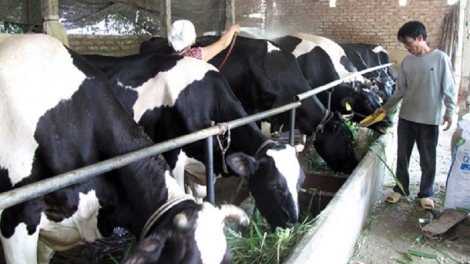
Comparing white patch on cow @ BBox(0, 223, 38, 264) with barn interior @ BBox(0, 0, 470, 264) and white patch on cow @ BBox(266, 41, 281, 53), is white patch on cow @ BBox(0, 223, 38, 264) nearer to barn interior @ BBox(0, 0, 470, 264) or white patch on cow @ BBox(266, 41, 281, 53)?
barn interior @ BBox(0, 0, 470, 264)

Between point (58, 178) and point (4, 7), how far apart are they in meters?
5.88

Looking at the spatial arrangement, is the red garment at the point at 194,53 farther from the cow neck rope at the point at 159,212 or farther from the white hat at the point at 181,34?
the cow neck rope at the point at 159,212

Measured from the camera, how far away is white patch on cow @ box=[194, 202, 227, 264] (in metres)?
1.63

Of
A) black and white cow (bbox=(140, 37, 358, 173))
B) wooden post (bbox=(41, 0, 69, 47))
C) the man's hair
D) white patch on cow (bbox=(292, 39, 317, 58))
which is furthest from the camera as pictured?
white patch on cow (bbox=(292, 39, 317, 58))

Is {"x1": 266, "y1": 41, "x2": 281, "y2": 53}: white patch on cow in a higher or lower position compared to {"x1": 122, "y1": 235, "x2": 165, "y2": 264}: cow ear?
higher

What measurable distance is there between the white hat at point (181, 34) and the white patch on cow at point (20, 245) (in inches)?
96.1

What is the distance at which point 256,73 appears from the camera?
5.05m

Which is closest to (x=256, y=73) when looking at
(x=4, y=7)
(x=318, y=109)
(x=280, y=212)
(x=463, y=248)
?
(x=318, y=109)

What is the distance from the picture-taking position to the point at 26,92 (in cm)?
225

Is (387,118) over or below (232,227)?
over

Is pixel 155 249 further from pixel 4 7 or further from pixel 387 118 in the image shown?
pixel 4 7

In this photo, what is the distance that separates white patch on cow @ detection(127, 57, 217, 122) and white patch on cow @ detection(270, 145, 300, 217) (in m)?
1.04

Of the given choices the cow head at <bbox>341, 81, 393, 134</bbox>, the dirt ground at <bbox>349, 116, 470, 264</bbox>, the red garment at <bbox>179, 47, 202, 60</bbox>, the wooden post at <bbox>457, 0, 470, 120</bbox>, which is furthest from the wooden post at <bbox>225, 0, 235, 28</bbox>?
the dirt ground at <bbox>349, 116, 470, 264</bbox>

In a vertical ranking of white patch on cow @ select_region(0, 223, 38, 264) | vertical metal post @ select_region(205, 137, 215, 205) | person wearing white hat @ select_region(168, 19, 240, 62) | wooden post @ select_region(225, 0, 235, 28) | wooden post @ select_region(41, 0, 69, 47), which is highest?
wooden post @ select_region(225, 0, 235, 28)
